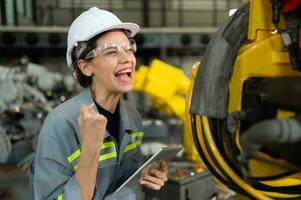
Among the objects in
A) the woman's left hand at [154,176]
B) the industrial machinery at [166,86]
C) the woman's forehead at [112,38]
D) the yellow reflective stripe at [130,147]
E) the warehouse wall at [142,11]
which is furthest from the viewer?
the warehouse wall at [142,11]

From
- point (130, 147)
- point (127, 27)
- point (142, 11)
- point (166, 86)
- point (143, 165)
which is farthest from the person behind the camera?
point (142, 11)

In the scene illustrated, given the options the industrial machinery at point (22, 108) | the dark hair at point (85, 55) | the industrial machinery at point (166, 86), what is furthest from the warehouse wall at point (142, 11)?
the dark hair at point (85, 55)

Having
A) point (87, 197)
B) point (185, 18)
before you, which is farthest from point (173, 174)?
point (185, 18)

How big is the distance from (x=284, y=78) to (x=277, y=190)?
1.09 ft

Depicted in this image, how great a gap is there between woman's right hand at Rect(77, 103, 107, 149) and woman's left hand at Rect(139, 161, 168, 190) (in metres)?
0.40

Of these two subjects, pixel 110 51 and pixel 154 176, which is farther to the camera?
pixel 154 176

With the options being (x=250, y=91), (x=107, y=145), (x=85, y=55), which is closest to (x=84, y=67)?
(x=85, y=55)

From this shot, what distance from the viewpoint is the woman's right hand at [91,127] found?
119 cm

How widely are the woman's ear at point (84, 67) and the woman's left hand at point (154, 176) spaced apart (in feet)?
1.54

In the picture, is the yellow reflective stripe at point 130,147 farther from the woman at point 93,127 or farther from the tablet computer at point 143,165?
the tablet computer at point 143,165

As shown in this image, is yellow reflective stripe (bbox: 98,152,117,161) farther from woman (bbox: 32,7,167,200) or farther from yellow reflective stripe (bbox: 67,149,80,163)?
yellow reflective stripe (bbox: 67,149,80,163)

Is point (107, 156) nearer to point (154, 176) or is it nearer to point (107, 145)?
point (107, 145)

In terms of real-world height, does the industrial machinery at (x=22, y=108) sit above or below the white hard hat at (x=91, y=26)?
below

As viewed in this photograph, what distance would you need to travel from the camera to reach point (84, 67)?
1510mm
